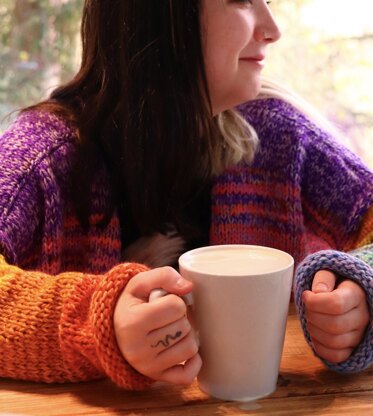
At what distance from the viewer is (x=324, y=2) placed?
6.36 feet

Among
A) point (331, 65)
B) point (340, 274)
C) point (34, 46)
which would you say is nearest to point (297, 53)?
point (331, 65)

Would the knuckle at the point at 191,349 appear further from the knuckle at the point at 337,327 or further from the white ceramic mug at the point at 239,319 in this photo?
the knuckle at the point at 337,327

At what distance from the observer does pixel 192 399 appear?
56 centimetres

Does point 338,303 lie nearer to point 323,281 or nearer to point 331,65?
point 323,281

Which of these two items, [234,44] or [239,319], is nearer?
[239,319]

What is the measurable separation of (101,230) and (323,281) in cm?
35

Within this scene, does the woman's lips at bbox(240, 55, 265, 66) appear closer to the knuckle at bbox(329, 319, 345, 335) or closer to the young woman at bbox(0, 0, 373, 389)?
the young woman at bbox(0, 0, 373, 389)

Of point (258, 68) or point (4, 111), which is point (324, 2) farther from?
point (258, 68)

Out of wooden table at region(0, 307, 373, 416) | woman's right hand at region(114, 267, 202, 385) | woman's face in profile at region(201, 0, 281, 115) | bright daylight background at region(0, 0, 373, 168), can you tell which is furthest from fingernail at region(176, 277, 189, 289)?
bright daylight background at region(0, 0, 373, 168)

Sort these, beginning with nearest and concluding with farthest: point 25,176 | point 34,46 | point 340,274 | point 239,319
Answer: point 239,319 < point 340,274 < point 25,176 < point 34,46

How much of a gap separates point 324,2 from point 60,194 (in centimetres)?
137

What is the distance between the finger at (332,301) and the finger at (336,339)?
0.07ft

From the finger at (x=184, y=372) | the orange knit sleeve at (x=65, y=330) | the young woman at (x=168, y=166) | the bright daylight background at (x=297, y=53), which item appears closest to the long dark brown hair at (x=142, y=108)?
the young woman at (x=168, y=166)

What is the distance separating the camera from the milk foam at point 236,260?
0.55 m
